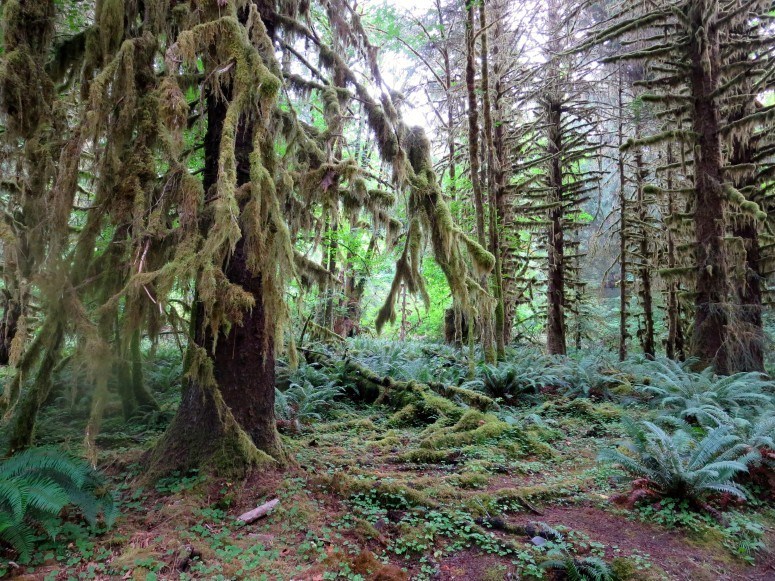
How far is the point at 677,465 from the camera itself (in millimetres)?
4168

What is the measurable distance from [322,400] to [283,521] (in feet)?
12.3

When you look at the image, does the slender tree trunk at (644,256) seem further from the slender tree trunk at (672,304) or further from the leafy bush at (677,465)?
the leafy bush at (677,465)

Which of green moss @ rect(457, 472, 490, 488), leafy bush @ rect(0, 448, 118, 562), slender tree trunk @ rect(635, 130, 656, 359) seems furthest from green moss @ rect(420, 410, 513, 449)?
slender tree trunk @ rect(635, 130, 656, 359)

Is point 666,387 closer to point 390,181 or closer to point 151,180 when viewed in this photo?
point 390,181

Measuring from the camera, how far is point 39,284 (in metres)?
3.16

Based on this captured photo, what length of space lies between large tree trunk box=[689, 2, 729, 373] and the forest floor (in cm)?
534

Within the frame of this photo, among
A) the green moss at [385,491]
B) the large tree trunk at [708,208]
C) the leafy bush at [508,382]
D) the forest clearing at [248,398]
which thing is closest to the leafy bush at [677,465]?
the forest clearing at [248,398]

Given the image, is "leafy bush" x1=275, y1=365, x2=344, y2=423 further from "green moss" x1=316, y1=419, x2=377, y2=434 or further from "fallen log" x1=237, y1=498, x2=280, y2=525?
"fallen log" x1=237, y1=498, x2=280, y2=525

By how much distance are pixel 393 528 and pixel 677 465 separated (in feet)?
8.63

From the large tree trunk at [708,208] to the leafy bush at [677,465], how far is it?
192 inches

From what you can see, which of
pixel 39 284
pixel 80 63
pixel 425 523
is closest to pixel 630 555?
pixel 425 523

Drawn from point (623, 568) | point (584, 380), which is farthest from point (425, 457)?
point (584, 380)

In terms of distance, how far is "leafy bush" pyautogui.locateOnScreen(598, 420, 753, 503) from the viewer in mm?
4039

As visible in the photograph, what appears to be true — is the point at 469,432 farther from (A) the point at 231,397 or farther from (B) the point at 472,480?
(A) the point at 231,397
